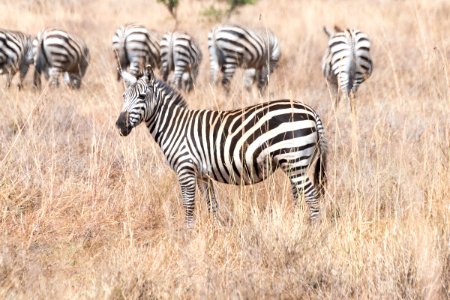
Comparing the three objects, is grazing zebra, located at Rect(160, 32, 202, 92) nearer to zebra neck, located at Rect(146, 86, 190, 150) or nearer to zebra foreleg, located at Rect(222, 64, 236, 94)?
zebra foreleg, located at Rect(222, 64, 236, 94)

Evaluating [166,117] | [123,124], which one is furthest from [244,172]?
[123,124]

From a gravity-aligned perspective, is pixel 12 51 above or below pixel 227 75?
above

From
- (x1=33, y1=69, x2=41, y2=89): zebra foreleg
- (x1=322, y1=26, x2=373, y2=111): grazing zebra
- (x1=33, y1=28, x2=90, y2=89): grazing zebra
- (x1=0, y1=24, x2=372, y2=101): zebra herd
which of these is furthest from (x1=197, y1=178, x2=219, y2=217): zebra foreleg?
(x1=33, y1=28, x2=90, y2=89): grazing zebra

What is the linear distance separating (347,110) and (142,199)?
13.5ft

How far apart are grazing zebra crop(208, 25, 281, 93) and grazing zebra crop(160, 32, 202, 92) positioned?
18.1 inches

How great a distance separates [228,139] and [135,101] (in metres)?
0.82

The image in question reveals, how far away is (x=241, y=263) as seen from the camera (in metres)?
4.32

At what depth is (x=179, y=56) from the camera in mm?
13078

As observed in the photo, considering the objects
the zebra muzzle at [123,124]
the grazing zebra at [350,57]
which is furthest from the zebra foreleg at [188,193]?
the grazing zebra at [350,57]

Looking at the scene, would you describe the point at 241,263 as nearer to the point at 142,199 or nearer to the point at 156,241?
the point at 156,241

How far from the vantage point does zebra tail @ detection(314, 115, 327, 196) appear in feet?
17.6

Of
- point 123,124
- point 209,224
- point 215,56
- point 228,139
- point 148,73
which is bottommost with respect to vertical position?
point 209,224

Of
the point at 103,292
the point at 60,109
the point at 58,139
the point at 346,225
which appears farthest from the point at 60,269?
the point at 60,109

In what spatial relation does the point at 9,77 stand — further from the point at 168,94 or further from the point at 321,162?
the point at 321,162
